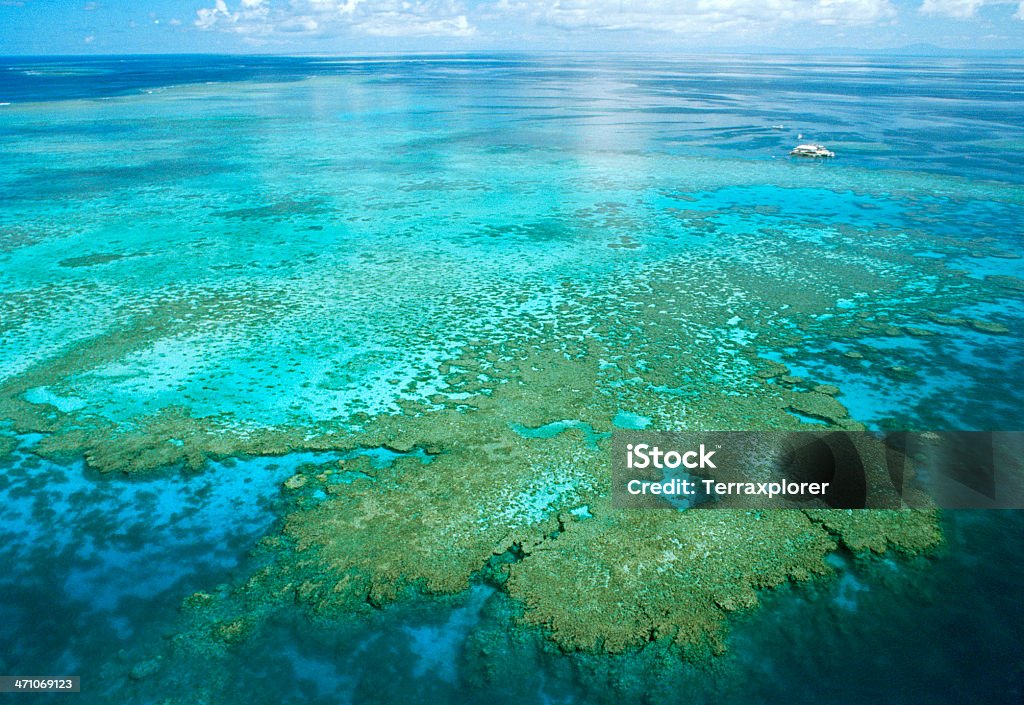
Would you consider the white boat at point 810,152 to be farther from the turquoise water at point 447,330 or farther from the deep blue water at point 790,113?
the turquoise water at point 447,330

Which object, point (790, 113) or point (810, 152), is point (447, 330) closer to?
point (810, 152)

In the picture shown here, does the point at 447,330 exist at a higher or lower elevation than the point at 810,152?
lower

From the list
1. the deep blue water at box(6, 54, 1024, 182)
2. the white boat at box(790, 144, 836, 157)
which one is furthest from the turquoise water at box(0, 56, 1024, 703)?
the white boat at box(790, 144, 836, 157)

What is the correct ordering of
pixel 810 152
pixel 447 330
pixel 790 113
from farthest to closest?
pixel 790 113, pixel 810 152, pixel 447 330

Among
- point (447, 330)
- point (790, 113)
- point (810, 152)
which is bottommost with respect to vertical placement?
point (447, 330)

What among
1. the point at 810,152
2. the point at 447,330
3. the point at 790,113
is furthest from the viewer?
the point at 790,113

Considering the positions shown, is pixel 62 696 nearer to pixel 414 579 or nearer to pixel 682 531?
pixel 414 579

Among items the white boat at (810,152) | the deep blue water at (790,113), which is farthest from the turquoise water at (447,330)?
the white boat at (810,152)

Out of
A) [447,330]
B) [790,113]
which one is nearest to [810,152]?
[790,113]

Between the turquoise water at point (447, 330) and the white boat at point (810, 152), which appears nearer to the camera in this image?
the turquoise water at point (447, 330)

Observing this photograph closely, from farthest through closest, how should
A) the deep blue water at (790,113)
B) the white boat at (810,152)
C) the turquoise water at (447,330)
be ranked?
the deep blue water at (790,113) < the white boat at (810,152) < the turquoise water at (447,330)
